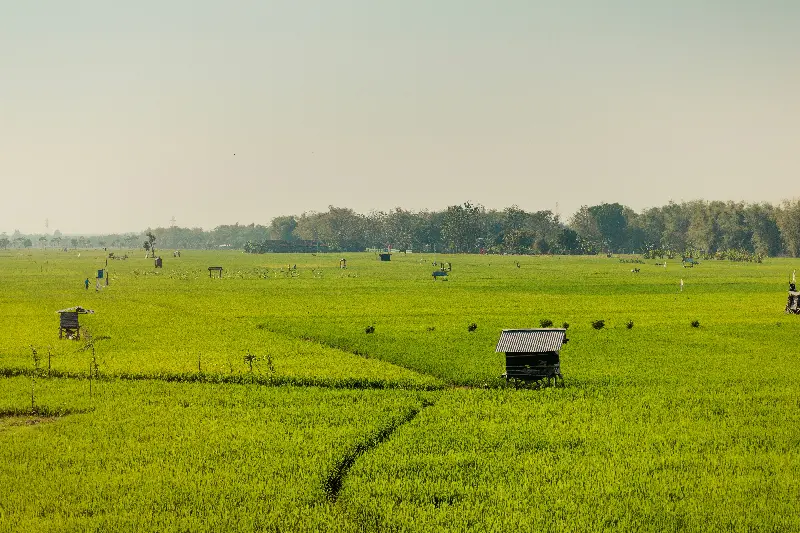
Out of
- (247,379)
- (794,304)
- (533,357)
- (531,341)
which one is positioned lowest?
(247,379)

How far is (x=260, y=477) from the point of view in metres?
17.2

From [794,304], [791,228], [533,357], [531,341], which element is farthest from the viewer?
[791,228]

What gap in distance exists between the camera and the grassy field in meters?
15.4

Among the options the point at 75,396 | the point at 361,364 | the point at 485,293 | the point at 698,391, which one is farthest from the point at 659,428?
the point at 485,293

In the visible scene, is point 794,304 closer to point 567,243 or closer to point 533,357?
point 533,357

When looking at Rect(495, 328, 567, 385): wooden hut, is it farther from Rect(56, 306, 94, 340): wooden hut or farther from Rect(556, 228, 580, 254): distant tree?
Rect(556, 228, 580, 254): distant tree

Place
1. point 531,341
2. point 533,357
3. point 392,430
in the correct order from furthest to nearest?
1. point 533,357
2. point 531,341
3. point 392,430

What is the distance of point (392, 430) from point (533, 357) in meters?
7.59

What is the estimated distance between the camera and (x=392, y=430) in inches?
831

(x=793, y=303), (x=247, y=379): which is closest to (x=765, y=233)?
(x=793, y=303)

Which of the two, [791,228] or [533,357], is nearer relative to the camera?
[533,357]

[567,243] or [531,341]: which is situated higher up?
[567,243]

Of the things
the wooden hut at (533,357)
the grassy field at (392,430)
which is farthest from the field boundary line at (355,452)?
the wooden hut at (533,357)

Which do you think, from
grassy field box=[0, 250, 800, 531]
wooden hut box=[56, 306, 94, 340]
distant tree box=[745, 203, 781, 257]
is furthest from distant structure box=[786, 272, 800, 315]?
distant tree box=[745, 203, 781, 257]
